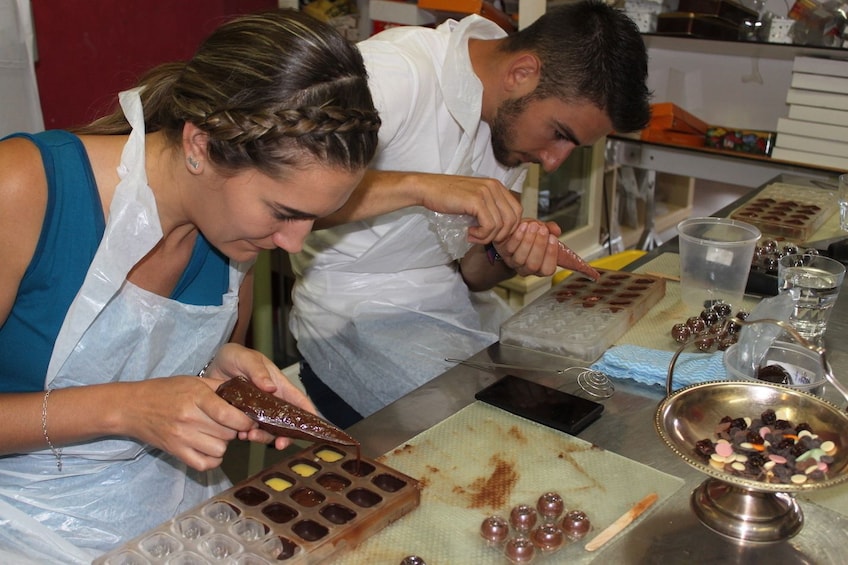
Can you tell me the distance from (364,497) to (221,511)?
0.56 ft

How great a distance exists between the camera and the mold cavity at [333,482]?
3.34 ft

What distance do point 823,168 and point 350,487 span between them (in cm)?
217

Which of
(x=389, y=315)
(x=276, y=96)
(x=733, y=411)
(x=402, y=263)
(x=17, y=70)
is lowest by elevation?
(x=389, y=315)

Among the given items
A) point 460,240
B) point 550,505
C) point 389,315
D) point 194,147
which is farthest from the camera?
point 389,315

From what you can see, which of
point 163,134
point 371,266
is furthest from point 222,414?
point 371,266

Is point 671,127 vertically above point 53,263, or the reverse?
point 53,263

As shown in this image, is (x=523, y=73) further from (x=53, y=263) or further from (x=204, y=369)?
(x=53, y=263)

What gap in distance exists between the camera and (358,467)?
3.47ft

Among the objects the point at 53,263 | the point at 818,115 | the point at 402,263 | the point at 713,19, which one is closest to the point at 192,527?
the point at 53,263

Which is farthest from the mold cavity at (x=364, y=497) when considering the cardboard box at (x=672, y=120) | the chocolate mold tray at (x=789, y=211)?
the cardboard box at (x=672, y=120)

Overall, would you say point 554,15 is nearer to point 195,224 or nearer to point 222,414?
point 195,224

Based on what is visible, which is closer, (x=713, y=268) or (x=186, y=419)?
(x=186, y=419)

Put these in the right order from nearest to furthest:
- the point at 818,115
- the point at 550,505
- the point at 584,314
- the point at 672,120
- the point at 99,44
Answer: the point at 550,505 < the point at 584,314 < the point at 99,44 < the point at 818,115 < the point at 672,120

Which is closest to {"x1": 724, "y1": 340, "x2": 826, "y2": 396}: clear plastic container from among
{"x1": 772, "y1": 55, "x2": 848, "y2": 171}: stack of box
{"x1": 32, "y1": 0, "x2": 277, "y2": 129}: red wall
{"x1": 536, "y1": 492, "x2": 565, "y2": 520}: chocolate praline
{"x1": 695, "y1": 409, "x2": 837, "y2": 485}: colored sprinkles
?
{"x1": 695, "y1": 409, "x2": 837, "y2": 485}: colored sprinkles
